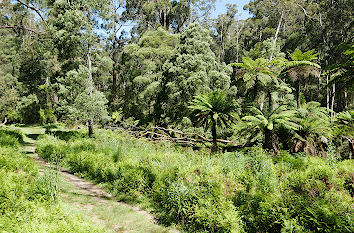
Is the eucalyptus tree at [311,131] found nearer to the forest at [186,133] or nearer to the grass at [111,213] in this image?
the forest at [186,133]

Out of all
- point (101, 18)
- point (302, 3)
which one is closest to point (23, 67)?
point (101, 18)

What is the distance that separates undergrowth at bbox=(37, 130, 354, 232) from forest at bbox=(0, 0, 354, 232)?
3 centimetres

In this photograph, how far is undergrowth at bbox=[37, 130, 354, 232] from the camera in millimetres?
4031

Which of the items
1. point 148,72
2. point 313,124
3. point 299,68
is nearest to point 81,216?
point 313,124

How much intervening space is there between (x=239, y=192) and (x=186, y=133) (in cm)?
749

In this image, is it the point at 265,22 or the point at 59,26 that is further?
the point at 265,22

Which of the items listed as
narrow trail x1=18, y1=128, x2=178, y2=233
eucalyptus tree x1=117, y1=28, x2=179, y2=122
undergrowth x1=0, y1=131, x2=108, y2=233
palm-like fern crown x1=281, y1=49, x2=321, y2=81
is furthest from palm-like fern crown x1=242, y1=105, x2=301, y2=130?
eucalyptus tree x1=117, y1=28, x2=179, y2=122

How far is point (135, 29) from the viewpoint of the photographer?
28.7m

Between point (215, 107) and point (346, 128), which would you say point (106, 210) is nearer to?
point (215, 107)

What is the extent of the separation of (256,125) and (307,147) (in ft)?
9.25

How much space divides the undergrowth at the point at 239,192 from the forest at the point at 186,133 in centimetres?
3

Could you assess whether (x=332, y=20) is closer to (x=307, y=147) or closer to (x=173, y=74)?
(x=173, y=74)

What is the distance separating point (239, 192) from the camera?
530 centimetres

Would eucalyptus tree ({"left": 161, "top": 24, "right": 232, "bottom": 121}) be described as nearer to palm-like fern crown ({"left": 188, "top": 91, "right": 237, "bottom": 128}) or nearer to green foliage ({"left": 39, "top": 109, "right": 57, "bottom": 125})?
palm-like fern crown ({"left": 188, "top": 91, "right": 237, "bottom": 128})
